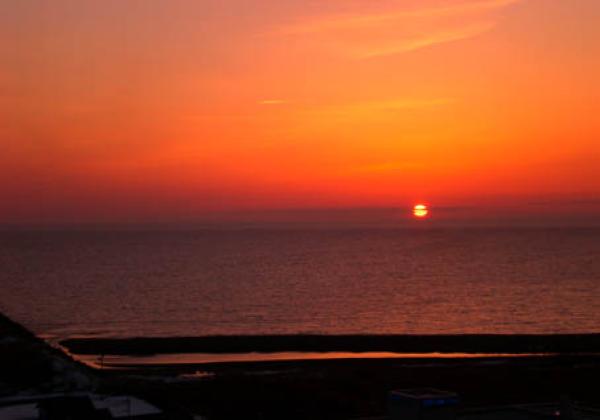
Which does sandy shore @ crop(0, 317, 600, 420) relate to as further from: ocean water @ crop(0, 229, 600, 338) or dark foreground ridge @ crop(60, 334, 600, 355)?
ocean water @ crop(0, 229, 600, 338)

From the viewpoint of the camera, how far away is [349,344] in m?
65.9

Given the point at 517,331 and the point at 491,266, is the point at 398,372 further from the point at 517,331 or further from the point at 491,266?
the point at 491,266

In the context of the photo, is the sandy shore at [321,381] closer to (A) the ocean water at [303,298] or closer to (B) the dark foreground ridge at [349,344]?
(B) the dark foreground ridge at [349,344]

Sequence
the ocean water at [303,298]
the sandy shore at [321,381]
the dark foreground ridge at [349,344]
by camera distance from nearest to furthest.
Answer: the sandy shore at [321,381] → the dark foreground ridge at [349,344] → the ocean water at [303,298]

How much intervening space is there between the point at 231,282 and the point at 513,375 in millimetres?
87839

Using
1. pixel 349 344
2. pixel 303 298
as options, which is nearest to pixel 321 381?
pixel 349 344

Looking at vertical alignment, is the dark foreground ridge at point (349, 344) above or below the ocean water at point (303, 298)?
below

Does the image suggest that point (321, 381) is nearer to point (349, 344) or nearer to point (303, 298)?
point (349, 344)

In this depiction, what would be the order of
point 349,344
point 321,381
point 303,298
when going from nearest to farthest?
point 321,381 → point 349,344 → point 303,298

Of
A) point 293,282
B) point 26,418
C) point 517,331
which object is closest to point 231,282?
point 293,282

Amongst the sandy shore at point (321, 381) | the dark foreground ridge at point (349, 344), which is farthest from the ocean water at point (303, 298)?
the sandy shore at point (321, 381)

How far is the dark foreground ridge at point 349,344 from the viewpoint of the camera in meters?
63.4

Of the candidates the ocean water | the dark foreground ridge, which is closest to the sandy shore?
the dark foreground ridge

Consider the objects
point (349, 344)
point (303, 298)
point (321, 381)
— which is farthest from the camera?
point (303, 298)
